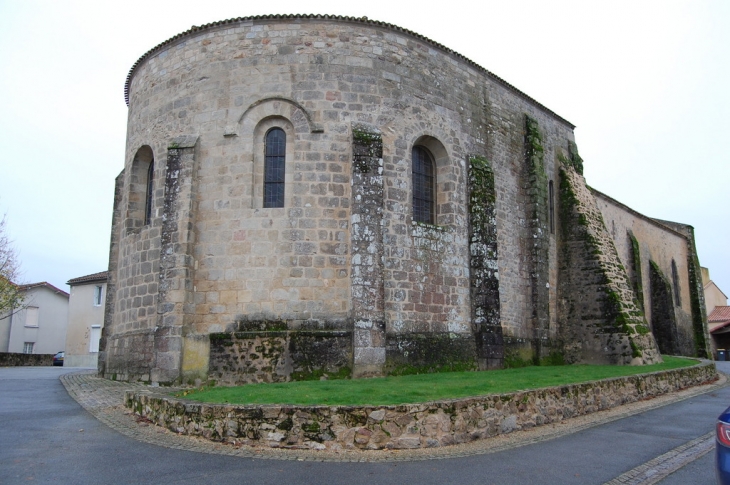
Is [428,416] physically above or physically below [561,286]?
below

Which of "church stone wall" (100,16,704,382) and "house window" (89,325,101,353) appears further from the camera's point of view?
"house window" (89,325,101,353)

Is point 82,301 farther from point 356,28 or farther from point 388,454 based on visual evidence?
point 388,454

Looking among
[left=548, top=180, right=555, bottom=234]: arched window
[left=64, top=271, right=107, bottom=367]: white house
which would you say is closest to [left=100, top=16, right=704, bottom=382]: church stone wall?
[left=548, top=180, right=555, bottom=234]: arched window

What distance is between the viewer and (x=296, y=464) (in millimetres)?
7109

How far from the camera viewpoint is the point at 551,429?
31.8 feet

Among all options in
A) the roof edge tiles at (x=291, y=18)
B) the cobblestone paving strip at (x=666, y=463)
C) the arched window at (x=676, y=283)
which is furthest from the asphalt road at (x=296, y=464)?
the arched window at (x=676, y=283)

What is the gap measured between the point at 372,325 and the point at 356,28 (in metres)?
7.25

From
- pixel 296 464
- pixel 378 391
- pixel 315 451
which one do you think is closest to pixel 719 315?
pixel 378 391

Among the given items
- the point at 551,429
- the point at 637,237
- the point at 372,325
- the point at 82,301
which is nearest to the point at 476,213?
the point at 372,325

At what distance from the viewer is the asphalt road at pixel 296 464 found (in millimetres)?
6484

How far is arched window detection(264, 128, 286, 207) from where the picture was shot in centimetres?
1391

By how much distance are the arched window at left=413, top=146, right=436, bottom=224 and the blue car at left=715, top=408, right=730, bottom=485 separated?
1063 centimetres

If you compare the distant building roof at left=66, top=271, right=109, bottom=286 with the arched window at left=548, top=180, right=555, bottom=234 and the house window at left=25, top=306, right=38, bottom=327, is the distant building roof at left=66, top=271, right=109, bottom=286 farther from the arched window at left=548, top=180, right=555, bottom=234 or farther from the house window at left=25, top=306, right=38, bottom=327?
the arched window at left=548, top=180, right=555, bottom=234

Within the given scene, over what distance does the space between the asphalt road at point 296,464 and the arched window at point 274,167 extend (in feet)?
20.3
